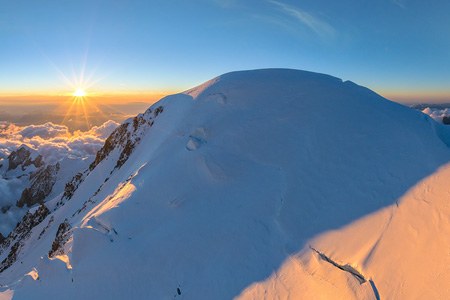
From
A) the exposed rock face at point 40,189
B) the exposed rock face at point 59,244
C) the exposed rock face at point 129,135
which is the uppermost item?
the exposed rock face at point 129,135

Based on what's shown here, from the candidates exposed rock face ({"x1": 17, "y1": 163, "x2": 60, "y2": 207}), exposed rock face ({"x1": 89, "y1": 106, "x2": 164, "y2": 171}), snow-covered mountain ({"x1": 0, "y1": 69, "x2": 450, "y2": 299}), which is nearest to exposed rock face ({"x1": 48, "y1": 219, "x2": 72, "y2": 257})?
snow-covered mountain ({"x1": 0, "y1": 69, "x2": 450, "y2": 299})

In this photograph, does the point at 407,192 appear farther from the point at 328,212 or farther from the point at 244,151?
the point at 244,151

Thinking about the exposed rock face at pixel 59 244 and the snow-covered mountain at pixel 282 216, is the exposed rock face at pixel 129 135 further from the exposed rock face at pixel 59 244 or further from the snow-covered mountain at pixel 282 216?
the snow-covered mountain at pixel 282 216

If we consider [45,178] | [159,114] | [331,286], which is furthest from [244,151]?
[45,178]

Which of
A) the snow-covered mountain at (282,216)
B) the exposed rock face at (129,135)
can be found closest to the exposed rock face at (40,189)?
the exposed rock face at (129,135)

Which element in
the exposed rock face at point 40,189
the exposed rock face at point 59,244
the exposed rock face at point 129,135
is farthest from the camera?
the exposed rock face at point 40,189

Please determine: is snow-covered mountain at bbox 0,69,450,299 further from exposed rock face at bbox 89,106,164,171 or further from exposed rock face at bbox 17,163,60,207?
exposed rock face at bbox 17,163,60,207

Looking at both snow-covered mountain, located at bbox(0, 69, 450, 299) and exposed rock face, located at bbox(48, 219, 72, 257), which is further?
exposed rock face, located at bbox(48, 219, 72, 257)

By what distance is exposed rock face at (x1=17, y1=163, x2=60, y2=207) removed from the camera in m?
168

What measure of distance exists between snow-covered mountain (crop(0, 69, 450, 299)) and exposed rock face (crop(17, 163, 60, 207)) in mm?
181619

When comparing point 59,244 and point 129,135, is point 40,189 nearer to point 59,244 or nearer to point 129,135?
point 129,135

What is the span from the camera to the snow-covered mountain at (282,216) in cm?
866

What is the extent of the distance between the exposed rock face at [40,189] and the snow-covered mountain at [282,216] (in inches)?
7150

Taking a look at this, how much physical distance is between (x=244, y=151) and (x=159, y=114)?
1476 cm
